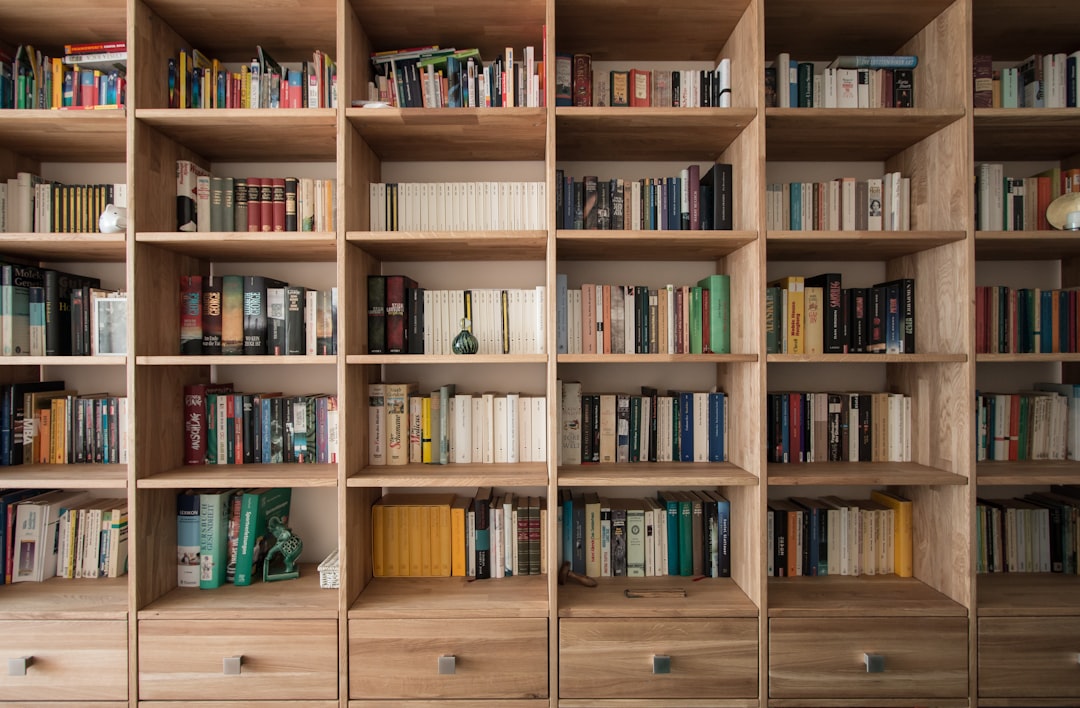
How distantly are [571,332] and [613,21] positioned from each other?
1107mm

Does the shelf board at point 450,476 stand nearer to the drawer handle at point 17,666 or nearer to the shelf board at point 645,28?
the drawer handle at point 17,666

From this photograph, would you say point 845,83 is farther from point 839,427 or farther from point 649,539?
point 649,539

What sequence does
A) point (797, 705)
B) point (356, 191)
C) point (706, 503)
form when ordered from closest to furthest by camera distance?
point (797, 705), point (356, 191), point (706, 503)

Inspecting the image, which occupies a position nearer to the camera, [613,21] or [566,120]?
[566,120]

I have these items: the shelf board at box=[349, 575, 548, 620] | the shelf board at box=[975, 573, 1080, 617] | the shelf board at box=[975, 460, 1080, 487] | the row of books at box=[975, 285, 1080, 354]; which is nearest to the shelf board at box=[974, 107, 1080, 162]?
the row of books at box=[975, 285, 1080, 354]

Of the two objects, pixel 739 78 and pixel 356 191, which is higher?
pixel 739 78

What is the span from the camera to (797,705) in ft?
5.54

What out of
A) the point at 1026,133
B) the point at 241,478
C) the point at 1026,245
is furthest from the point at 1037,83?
the point at 241,478

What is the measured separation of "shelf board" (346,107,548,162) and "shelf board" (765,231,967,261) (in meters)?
0.90

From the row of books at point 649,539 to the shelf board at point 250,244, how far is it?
49.4 inches

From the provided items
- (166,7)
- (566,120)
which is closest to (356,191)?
(566,120)

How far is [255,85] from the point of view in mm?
1871

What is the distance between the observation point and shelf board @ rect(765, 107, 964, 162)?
1.72 metres

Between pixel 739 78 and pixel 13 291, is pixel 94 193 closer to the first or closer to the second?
pixel 13 291
